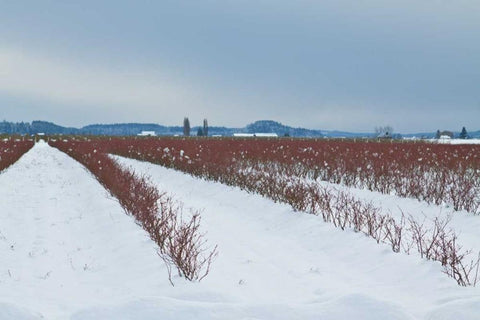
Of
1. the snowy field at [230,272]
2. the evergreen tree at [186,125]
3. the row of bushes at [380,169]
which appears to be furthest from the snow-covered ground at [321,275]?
the evergreen tree at [186,125]

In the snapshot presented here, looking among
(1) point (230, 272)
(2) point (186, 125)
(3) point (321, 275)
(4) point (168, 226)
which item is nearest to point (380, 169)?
(4) point (168, 226)

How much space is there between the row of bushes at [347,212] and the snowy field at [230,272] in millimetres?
257

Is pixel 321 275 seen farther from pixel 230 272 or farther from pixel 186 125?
pixel 186 125

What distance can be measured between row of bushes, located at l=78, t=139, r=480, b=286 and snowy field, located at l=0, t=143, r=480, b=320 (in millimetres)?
257

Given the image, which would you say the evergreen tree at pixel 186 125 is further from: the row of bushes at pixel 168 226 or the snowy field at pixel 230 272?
the snowy field at pixel 230 272

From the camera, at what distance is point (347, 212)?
8352 millimetres

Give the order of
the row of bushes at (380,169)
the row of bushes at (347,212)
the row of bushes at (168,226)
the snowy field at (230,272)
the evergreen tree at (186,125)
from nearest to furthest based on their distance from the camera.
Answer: the snowy field at (230,272) < the row of bushes at (168,226) < the row of bushes at (347,212) < the row of bushes at (380,169) < the evergreen tree at (186,125)

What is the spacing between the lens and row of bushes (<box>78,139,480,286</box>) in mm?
5836

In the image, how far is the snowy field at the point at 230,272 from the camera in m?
4.08

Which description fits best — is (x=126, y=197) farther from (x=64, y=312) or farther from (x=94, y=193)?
(x=64, y=312)

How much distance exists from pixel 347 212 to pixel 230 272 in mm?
3259

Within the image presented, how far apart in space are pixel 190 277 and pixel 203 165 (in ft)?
40.9

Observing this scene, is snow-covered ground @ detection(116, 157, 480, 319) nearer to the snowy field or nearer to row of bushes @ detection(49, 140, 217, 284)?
the snowy field

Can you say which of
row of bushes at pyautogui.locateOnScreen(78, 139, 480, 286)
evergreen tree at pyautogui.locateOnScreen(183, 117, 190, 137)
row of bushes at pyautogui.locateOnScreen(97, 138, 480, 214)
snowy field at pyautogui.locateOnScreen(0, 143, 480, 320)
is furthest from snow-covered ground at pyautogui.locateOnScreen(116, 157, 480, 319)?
evergreen tree at pyautogui.locateOnScreen(183, 117, 190, 137)
